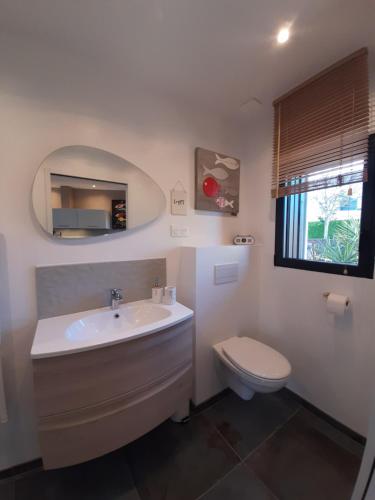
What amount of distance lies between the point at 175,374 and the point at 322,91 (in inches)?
77.5

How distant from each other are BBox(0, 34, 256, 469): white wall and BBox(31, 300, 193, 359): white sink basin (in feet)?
0.74

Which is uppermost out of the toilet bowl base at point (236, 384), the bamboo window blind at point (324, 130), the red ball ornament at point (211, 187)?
the bamboo window blind at point (324, 130)

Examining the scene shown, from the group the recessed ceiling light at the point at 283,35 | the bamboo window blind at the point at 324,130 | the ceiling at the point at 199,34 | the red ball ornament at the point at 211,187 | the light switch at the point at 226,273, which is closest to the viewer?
the ceiling at the point at 199,34

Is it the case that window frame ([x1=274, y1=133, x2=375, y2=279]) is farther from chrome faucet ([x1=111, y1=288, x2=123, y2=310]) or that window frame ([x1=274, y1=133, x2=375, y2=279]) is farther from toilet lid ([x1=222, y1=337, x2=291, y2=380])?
chrome faucet ([x1=111, y1=288, x2=123, y2=310])

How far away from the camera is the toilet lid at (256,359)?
1.23 metres

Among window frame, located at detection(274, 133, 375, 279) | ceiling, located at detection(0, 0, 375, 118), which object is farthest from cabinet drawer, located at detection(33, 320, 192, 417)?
ceiling, located at detection(0, 0, 375, 118)

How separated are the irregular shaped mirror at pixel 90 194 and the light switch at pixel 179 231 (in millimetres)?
173

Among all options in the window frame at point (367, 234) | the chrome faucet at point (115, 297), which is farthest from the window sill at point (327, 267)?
the chrome faucet at point (115, 297)

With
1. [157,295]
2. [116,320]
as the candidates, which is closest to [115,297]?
[116,320]

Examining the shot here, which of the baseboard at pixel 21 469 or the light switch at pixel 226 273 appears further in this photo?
the light switch at pixel 226 273

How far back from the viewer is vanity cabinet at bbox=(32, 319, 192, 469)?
0.78 metres

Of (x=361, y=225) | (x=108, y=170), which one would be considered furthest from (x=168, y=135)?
(x=361, y=225)

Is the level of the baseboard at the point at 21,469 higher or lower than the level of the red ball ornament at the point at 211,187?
lower

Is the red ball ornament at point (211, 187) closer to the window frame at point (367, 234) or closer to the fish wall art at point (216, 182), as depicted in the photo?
the fish wall art at point (216, 182)
